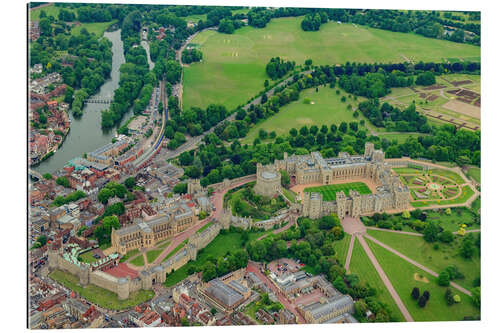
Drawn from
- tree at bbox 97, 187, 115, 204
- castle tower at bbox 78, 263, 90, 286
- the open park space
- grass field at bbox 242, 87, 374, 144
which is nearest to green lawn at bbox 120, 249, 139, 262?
castle tower at bbox 78, 263, 90, 286

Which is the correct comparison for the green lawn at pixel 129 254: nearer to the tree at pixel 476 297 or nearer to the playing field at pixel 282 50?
the tree at pixel 476 297

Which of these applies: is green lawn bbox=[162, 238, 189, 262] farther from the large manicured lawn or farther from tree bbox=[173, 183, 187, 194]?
tree bbox=[173, 183, 187, 194]

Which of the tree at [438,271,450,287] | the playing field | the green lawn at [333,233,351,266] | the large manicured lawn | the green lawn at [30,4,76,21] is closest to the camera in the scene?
the tree at [438,271,450,287]

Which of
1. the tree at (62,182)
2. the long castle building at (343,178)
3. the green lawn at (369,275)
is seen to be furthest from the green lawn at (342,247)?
the tree at (62,182)

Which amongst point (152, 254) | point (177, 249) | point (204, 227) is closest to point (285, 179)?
point (204, 227)

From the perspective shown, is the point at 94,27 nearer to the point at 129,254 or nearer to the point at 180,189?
the point at 180,189
